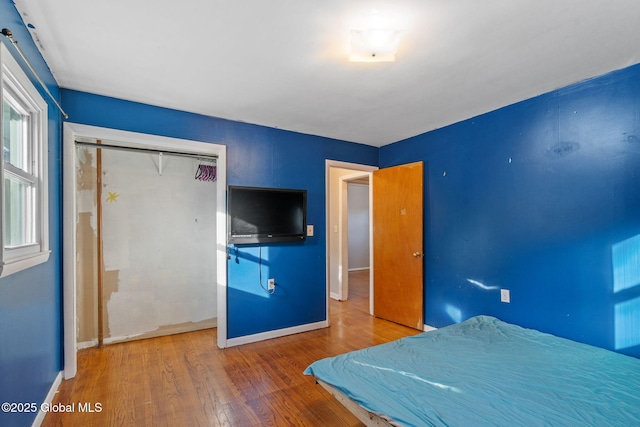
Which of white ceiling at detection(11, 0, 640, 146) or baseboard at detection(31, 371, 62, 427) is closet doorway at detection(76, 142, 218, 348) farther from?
white ceiling at detection(11, 0, 640, 146)

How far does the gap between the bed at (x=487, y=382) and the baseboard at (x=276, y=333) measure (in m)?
1.47

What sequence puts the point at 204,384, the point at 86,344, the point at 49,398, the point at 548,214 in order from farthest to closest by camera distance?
the point at 86,344
the point at 548,214
the point at 204,384
the point at 49,398

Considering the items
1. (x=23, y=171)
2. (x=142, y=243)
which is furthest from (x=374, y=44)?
(x=142, y=243)

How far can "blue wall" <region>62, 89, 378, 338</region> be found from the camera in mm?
2877

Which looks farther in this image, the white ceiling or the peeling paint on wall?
the peeling paint on wall

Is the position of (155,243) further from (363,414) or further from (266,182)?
(363,414)

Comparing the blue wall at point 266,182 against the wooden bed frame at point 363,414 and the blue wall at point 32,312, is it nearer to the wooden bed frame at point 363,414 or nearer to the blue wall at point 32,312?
the blue wall at point 32,312

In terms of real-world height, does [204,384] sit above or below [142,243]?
below

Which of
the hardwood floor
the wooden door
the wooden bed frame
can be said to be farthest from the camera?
the wooden door

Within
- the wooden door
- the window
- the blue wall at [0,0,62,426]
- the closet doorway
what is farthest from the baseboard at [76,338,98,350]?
the wooden door

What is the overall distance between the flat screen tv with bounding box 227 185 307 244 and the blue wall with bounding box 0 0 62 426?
1395 mm

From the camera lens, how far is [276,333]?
11.3ft

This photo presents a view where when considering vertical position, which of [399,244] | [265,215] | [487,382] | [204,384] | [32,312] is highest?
[265,215]

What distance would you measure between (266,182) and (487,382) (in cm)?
269
